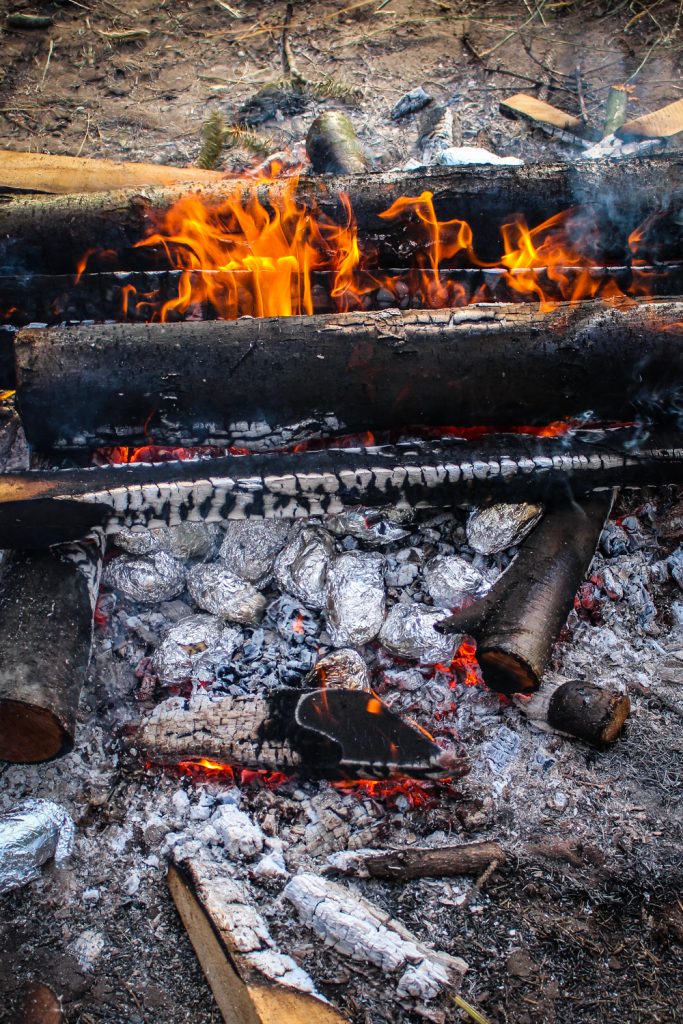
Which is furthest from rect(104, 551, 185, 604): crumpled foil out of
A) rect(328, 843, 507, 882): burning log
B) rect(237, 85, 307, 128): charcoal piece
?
rect(237, 85, 307, 128): charcoal piece

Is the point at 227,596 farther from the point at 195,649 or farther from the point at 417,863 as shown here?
the point at 417,863

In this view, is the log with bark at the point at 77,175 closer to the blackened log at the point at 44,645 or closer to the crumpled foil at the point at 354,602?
the blackened log at the point at 44,645

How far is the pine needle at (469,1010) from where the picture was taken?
5.68 ft

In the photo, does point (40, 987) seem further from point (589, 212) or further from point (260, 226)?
point (589, 212)

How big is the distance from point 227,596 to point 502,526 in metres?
1.00

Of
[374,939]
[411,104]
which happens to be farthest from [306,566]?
[411,104]

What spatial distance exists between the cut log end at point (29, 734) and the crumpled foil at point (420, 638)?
105 cm

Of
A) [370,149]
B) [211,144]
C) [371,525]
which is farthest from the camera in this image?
[370,149]

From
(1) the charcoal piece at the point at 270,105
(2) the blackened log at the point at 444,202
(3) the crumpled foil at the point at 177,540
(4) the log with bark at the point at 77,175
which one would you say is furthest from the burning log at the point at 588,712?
(1) the charcoal piece at the point at 270,105

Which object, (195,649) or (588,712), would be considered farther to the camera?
(195,649)

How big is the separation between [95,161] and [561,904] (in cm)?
382

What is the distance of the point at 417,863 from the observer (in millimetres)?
2006

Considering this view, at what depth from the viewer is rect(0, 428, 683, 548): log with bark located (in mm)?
2248

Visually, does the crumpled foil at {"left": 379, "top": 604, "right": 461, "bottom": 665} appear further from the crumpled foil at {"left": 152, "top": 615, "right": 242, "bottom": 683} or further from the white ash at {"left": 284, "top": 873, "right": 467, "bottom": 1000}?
the white ash at {"left": 284, "top": 873, "right": 467, "bottom": 1000}
